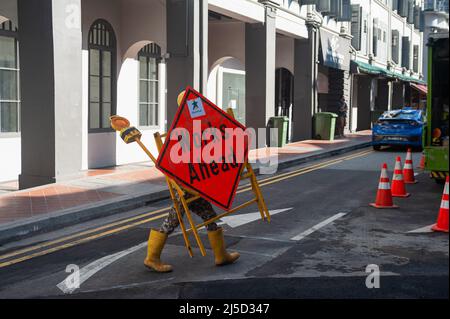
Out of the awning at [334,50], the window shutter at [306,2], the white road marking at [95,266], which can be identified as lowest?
the white road marking at [95,266]

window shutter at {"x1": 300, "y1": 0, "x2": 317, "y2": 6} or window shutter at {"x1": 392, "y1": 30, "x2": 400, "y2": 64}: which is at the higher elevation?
window shutter at {"x1": 392, "y1": 30, "x2": 400, "y2": 64}

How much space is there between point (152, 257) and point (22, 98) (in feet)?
23.9

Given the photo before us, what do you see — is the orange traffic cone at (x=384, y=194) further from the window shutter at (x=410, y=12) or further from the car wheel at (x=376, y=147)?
the window shutter at (x=410, y=12)

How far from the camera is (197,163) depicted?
6324mm

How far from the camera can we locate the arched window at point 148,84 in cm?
1773

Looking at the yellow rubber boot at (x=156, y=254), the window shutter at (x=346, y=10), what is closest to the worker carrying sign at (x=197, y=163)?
the yellow rubber boot at (x=156, y=254)

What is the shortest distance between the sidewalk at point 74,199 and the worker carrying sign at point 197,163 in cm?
280

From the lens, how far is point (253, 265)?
631 centimetres

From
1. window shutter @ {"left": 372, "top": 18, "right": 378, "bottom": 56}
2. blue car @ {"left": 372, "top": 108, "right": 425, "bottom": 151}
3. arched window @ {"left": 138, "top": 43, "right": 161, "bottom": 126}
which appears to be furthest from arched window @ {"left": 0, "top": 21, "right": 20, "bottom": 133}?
window shutter @ {"left": 372, "top": 18, "right": 378, "bottom": 56}

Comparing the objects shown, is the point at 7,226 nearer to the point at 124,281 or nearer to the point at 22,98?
the point at 124,281

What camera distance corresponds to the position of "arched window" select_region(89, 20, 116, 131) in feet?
51.4

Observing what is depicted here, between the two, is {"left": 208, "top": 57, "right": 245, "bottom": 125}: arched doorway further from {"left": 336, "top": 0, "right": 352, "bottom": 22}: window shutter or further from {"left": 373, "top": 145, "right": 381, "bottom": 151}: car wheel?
{"left": 336, "top": 0, "right": 352, "bottom": 22}: window shutter

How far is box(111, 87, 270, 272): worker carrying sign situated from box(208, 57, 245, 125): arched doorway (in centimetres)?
1587

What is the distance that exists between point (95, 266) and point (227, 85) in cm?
1820
